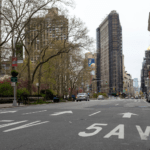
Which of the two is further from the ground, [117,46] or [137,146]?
[117,46]

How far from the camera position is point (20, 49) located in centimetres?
2908

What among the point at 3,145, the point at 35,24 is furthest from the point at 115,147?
the point at 35,24

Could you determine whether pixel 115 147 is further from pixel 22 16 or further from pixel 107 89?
pixel 107 89

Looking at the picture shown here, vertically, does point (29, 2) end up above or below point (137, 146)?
above

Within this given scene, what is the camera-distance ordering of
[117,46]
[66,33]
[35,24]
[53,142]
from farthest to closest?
[117,46]
[66,33]
[35,24]
[53,142]

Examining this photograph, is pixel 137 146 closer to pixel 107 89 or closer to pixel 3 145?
pixel 3 145

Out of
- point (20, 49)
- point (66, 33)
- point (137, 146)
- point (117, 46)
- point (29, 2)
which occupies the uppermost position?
A: point (117, 46)

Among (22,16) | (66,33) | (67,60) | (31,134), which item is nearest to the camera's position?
(31,134)

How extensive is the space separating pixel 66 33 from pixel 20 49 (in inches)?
398

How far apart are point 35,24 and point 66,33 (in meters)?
5.40

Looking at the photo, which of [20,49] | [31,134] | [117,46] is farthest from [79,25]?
[117,46]

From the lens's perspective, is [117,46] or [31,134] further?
[117,46]

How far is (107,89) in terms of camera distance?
17188 cm

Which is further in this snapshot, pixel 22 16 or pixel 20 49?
pixel 22 16
